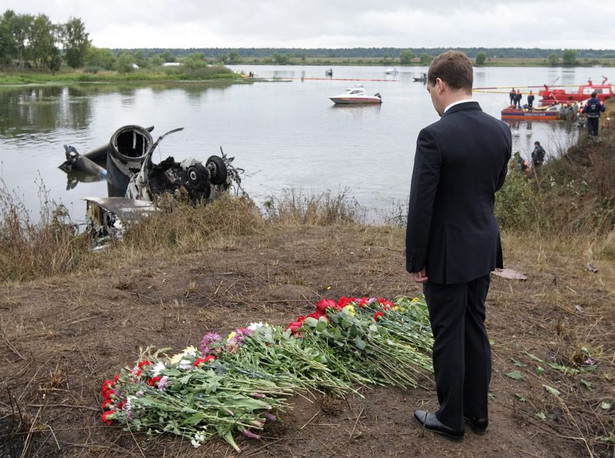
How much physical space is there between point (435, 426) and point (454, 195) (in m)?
1.23

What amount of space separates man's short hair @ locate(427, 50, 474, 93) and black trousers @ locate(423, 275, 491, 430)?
98cm

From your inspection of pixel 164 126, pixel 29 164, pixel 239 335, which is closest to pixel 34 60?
pixel 164 126

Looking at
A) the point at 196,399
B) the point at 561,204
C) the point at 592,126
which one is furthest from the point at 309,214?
the point at 592,126

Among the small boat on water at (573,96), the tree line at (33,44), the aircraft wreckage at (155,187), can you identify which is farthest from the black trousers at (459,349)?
the tree line at (33,44)

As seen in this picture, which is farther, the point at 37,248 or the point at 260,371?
the point at 37,248

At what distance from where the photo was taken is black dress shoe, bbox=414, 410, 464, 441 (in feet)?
10.6

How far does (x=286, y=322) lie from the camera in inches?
194

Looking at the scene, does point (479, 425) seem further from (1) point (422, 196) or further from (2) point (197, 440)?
(2) point (197, 440)

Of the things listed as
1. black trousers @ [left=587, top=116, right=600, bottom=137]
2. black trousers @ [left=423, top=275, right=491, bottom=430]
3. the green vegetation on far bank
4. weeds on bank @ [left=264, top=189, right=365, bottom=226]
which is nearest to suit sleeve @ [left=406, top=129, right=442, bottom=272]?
black trousers @ [left=423, top=275, right=491, bottom=430]

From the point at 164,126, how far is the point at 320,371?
34522 millimetres

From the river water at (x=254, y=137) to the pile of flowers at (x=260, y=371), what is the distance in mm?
7244

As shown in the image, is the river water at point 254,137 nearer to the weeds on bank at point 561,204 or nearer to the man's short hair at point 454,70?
the weeds on bank at point 561,204

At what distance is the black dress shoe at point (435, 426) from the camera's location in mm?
3244

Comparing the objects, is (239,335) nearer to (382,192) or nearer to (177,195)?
(177,195)
